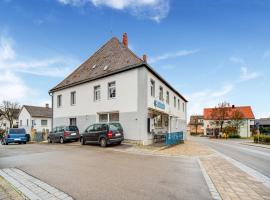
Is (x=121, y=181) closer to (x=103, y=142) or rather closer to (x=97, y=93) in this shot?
(x=103, y=142)

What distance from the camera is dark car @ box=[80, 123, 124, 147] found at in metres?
15.2

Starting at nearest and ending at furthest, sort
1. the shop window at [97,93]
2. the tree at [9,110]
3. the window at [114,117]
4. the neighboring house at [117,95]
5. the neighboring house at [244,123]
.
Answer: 1. the neighboring house at [117,95]
2. the window at [114,117]
3. the shop window at [97,93]
4. the neighboring house at [244,123]
5. the tree at [9,110]

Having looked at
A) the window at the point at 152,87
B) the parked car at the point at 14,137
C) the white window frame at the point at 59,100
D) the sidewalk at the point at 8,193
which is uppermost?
the window at the point at 152,87

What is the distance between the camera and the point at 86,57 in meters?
27.2

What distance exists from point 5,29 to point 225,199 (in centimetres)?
1284

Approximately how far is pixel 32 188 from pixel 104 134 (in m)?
9.98

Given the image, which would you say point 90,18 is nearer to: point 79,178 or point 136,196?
point 79,178

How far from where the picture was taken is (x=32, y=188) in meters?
5.39

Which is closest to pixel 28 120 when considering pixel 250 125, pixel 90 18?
pixel 90 18

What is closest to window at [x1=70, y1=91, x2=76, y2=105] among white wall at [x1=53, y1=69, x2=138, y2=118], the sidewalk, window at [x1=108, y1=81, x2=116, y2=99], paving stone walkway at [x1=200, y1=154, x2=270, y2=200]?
white wall at [x1=53, y1=69, x2=138, y2=118]

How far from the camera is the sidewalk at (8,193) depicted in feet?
15.0

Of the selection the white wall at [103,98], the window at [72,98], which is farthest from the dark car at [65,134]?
the window at [72,98]

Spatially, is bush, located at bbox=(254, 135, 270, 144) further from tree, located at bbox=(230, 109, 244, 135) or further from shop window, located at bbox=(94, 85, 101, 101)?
shop window, located at bbox=(94, 85, 101, 101)

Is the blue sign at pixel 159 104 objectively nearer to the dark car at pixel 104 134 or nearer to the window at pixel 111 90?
the window at pixel 111 90
